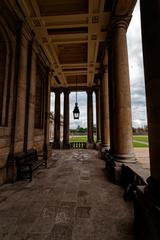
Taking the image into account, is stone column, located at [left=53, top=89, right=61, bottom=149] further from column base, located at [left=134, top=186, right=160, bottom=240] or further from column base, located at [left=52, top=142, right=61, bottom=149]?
column base, located at [left=134, top=186, right=160, bottom=240]

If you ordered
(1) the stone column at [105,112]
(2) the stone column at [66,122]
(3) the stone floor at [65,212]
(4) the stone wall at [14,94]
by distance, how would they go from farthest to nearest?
(2) the stone column at [66,122] < (1) the stone column at [105,112] < (4) the stone wall at [14,94] < (3) the stone floor at [65,212]

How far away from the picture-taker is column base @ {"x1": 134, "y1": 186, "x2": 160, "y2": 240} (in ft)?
5.85

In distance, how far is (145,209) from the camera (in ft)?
6.89

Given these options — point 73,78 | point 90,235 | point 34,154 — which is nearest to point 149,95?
point 90,235

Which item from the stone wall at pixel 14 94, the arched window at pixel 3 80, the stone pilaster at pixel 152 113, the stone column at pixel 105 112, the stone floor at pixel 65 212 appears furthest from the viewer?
the stone column at pixel 105 112

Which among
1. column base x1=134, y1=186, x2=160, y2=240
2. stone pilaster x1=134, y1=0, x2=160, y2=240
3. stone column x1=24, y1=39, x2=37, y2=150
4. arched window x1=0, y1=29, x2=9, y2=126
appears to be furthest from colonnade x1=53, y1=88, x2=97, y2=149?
stone pilaster x1=134, y1=0, x2=160, y2=240

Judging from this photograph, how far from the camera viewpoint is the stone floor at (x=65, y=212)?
99.7 inches

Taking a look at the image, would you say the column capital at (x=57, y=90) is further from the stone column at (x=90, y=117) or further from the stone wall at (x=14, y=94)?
the stone wall at (x=14, y=94)

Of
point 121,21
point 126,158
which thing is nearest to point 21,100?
point 126,158

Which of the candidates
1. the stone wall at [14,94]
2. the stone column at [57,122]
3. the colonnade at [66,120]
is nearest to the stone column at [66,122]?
the colonnade at [66,120]

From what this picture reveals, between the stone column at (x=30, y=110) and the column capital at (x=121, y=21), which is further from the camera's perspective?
the stone column at (x=30, y=110)

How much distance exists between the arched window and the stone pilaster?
5506 mm

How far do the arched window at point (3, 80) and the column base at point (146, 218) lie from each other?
18.1 feet

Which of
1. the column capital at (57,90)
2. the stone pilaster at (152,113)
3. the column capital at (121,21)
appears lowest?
the stone pilaster at (152,113)
